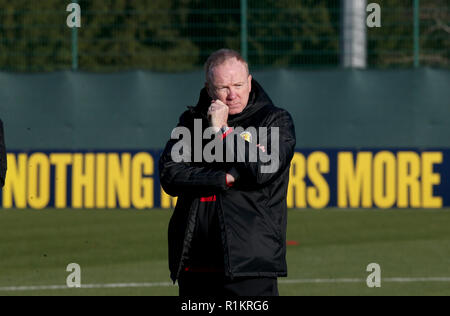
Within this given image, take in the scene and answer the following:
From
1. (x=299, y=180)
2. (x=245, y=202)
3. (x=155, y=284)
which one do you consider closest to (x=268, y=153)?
(x=245, y=202)

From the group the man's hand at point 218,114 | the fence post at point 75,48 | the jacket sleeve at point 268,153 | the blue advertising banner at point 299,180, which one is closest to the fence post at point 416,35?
the blue advertising banner at point 299,180

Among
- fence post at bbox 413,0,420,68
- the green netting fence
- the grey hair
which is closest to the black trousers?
the grey hair

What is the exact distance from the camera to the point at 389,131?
18.5m

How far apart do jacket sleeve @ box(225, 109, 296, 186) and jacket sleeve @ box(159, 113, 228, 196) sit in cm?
12

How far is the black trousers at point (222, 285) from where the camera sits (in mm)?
5023

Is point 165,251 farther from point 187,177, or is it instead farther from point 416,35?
point 416,35

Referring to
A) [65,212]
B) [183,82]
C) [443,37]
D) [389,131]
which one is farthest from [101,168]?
[443,37]

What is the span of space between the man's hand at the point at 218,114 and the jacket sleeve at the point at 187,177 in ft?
0.74

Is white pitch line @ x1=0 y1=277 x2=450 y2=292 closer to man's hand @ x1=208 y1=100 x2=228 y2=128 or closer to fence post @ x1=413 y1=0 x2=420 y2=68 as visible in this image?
man's hand @ x1=208 y1=100 x2=228 y2=128

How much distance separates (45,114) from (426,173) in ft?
23.5

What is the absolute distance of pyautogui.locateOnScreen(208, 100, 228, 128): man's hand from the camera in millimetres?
5078

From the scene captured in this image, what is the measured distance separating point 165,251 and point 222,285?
822 centimetres

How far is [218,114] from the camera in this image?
5.07m
